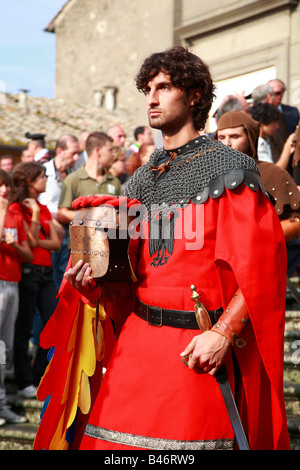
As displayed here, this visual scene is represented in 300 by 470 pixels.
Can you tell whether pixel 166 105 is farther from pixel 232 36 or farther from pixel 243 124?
pixel 232 36

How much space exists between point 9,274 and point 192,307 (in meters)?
3.42

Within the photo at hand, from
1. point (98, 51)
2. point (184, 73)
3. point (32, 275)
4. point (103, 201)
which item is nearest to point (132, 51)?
point (98, 51)

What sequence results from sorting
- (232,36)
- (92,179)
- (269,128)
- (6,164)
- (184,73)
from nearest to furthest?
(184,73) < (269,128) < (92,179) < (6,164) < (232,36)

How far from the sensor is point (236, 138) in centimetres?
475

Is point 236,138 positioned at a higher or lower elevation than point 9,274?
higher

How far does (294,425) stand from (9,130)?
14.8 meters

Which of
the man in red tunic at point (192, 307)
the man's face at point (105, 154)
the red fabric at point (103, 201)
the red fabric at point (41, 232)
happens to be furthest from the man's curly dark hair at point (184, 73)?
the man's face at point (105, 154)

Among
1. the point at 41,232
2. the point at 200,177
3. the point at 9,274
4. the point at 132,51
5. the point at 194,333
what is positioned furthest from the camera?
A: the point at 132,51

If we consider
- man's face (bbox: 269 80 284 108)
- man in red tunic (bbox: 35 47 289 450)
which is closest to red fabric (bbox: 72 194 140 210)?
man in red tunic (bbox: 35 47 289 450)

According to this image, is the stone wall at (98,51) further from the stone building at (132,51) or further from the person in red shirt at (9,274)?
the person in red shirt at (9,274)

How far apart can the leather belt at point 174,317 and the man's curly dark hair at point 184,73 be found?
34.8 inches

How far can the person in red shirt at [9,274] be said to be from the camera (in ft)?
20.0

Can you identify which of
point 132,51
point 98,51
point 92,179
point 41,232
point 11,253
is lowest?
point 11,253

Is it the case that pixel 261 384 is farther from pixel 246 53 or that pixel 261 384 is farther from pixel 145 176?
pixel 246 53
